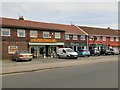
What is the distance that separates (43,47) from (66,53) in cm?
528

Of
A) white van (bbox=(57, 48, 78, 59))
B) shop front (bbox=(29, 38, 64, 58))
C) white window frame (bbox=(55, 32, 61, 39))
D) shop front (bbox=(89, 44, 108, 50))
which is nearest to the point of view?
white van (bbox=(57, 48, 78, 59))

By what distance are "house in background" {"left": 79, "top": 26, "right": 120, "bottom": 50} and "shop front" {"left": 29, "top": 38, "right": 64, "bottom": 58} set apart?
15.4 metres

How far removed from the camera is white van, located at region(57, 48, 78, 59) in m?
37.9

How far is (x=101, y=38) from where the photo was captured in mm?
61375

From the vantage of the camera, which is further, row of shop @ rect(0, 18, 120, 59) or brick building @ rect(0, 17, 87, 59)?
row of shop @ rect(0, 18, 120, 59)

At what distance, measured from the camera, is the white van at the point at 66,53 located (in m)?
37.9

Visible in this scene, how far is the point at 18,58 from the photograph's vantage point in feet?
103

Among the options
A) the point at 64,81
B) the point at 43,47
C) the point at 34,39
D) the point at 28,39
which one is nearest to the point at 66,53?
the point at 43,47

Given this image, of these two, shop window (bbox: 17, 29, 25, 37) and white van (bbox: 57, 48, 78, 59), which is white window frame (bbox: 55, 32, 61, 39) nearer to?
white van (bbox: 57, 48, 78, 59)

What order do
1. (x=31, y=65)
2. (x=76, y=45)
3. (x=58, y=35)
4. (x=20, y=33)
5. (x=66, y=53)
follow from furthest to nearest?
(x=76, y=45)
(x=58, y=35)
(x=20, y=33)
(x=66, y=53)
(x=31, y=65)

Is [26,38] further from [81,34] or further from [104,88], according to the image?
[104,88]

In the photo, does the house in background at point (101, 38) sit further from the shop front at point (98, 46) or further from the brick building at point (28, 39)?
the brick building at point (28, 39)

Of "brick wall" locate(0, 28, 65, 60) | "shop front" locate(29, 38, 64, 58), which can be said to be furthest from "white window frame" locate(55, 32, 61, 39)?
"brick wall" locate(0, 28, 65, 60)

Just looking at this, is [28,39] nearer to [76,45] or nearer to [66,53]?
[66,53]
